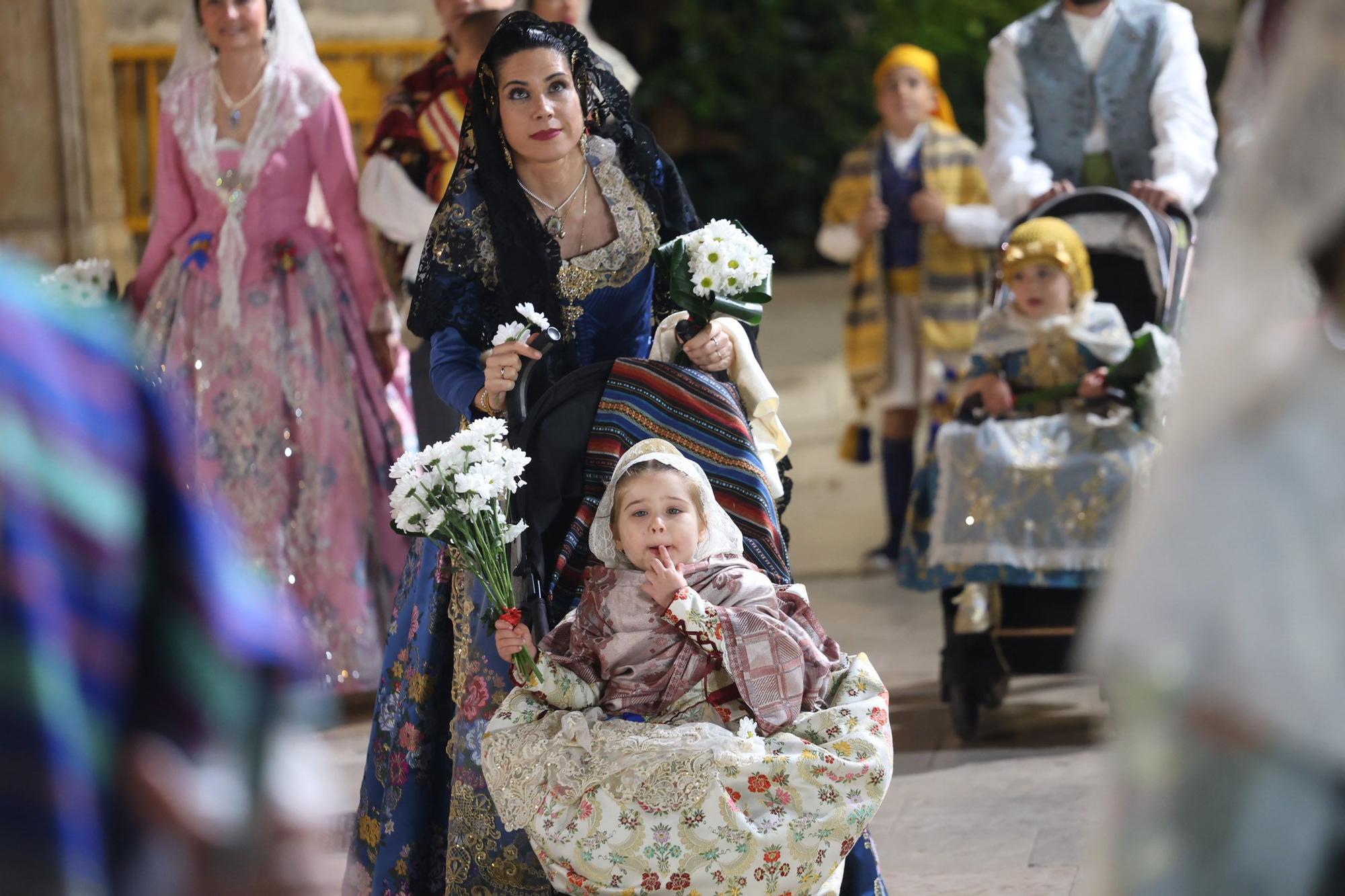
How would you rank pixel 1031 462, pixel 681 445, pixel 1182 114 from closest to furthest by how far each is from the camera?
pixel 681 445 → pixel 1031 462 → pixel 1182 114

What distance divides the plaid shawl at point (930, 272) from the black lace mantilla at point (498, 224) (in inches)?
141

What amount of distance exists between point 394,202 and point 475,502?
261 cm

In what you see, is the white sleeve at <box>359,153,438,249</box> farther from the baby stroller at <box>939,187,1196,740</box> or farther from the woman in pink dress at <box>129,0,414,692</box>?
the baby stroller at <box>939,187,1196,740</box>

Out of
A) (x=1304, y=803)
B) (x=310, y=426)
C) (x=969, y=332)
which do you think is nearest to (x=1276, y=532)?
(x=1304, y=803)

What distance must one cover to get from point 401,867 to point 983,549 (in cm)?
193

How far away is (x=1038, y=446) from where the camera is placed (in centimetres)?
492

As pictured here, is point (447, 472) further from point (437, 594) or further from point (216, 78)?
point (216, 78)

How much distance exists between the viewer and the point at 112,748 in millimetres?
1256

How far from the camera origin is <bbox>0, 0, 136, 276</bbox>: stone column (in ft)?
25.3

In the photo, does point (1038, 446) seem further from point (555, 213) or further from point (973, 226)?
point (973, 226)

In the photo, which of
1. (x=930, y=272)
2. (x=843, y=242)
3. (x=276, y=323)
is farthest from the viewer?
(x=843, y=242)

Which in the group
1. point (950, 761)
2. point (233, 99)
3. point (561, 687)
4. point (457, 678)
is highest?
point (233, 99)

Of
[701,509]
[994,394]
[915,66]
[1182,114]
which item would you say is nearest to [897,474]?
[915,66]

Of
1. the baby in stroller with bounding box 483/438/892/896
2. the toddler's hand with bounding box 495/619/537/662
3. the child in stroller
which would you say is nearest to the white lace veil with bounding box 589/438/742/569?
the baby in stroller with bounding box 483/438/892/896
